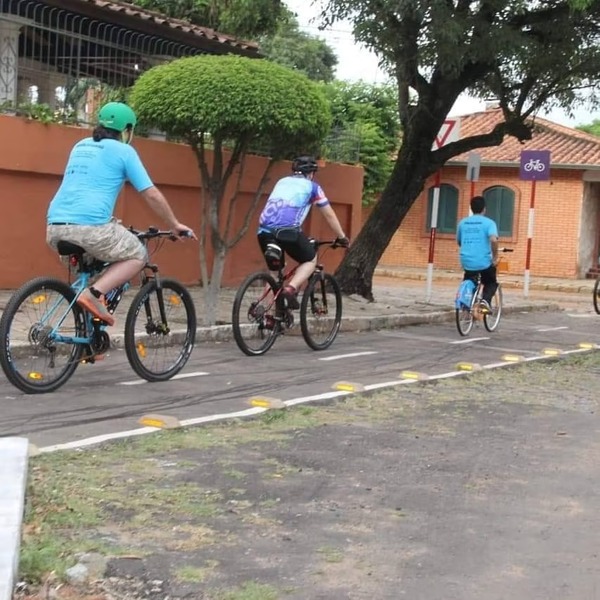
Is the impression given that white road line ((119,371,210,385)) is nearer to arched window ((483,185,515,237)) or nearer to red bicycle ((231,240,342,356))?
red bicycle ((231,240,342,356))

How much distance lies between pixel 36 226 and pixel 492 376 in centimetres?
624

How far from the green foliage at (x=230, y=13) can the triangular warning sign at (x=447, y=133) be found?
2973 mm

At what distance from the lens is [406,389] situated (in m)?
7.89

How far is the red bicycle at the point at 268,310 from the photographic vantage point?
9.12 metres

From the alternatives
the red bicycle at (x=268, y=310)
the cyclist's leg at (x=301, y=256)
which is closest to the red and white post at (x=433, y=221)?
the red bicycle at (x=268, y=310)

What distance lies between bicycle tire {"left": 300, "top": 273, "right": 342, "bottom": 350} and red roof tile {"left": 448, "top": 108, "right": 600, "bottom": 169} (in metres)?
17.5

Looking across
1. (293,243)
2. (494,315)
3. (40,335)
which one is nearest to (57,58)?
(293,243)

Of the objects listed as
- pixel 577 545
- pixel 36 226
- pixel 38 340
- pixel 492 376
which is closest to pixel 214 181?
pixel 36 226

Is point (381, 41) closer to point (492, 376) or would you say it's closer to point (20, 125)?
point (20, 125)

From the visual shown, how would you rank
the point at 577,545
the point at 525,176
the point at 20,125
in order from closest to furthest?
the point at 577,545 → the point at 20,125 → the point at 525,176

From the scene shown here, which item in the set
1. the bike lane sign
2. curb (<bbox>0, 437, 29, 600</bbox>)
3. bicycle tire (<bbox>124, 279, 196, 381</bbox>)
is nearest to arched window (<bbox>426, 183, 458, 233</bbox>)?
the bike lane sign

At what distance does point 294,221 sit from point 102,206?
2759mm

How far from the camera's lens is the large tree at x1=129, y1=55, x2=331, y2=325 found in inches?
385

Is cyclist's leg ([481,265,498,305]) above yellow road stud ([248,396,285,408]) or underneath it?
above
